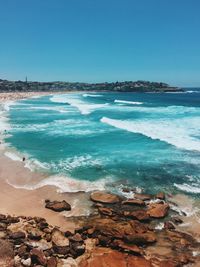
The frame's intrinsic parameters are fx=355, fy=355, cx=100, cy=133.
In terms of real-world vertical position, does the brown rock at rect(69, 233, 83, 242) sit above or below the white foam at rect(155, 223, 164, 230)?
above

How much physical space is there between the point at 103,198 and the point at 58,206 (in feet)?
8.25

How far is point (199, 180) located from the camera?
72.6 feet

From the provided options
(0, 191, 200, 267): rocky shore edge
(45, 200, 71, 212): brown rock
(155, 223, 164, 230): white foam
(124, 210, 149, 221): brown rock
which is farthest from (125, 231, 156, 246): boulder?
(45, 200, 71, 212): brown rock

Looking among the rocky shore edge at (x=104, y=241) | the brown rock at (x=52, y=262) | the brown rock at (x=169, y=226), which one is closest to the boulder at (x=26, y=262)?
the rocky shore edge at (x=104, y=241)

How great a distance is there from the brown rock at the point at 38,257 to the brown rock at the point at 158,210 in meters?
6.23

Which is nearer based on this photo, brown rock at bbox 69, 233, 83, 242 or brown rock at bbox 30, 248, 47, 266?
brown rock at bbox 30, 248, 47, 266

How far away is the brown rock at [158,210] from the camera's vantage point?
17.0m

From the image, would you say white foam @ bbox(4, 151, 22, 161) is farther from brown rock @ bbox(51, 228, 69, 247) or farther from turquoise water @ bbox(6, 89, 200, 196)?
brown rock @ bbox(51, 228, 69, 247)

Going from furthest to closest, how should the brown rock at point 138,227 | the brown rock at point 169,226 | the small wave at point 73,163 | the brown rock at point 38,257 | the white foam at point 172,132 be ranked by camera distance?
the white foam at point 172,132, the small wave at point 73,163, the brown rock at point 169,226, the brown rock at point 138,227, the brown rock at point 38,257

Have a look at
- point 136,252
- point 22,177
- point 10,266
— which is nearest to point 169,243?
point 136,252

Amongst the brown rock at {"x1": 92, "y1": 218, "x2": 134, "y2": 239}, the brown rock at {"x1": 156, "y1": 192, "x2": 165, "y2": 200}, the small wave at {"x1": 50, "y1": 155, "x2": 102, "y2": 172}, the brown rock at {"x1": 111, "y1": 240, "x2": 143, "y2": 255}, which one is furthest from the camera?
the small wave at {"x1": 50, "y1": 155, "x2": 102, "y2": 172}

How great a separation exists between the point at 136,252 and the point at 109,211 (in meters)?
4.17

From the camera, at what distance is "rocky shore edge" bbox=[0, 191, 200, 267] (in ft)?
42.1

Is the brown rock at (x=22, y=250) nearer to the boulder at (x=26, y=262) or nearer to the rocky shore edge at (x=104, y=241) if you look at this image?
the rocky shore edge at (x=104, y=241)
